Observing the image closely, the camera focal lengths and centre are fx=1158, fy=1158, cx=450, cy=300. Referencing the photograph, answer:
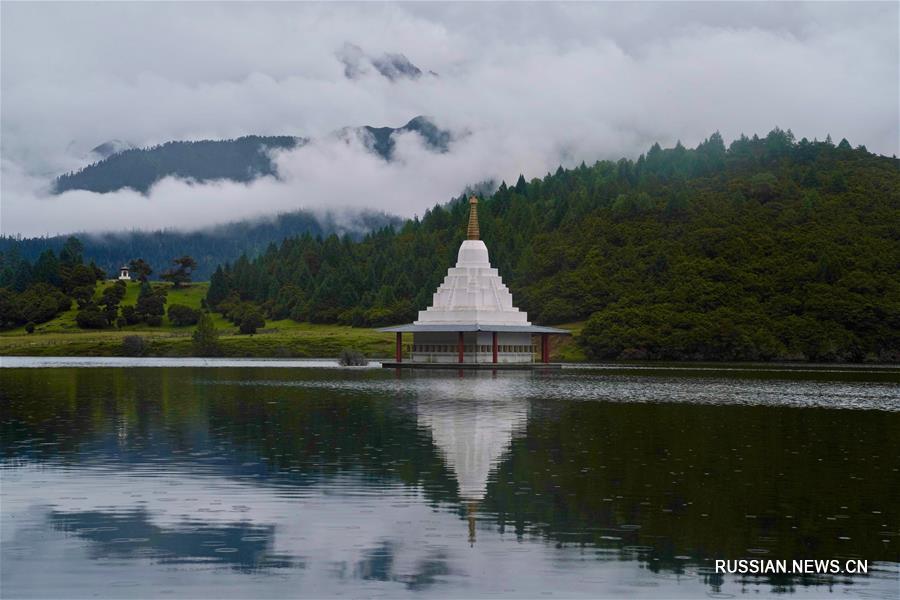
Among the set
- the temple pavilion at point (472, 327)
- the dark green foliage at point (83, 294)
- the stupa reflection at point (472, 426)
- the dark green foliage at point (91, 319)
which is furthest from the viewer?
the dark green foliage at point (83, 294)

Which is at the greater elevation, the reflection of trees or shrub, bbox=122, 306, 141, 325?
shrub, bbox=122, 306, 141, 325

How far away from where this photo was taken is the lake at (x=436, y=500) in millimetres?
16312

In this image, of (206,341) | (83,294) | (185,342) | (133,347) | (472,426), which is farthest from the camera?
(83,294)

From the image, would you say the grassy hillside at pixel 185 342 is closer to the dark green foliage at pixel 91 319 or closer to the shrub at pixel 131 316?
the dark green foliage at pixel 91 319

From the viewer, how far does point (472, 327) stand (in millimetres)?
90062

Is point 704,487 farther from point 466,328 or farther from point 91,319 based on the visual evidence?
point 91,319

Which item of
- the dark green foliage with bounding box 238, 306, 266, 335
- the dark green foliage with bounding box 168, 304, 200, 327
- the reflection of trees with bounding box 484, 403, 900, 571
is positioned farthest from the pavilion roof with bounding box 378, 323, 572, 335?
the dark green foliage with bounding box 168, 304, 200, 327

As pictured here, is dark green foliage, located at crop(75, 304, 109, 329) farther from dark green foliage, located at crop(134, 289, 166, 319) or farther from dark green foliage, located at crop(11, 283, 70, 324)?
dark green foliage, located at crop(11, 283, 70, 324)

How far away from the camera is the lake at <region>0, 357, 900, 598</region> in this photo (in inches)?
642

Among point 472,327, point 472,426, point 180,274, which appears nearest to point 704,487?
point 472,426

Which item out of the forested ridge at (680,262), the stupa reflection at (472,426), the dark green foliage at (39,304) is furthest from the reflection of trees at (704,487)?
the dark green foliage at (39,304)

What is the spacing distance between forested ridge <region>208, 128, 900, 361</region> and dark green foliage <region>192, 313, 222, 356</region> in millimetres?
27385

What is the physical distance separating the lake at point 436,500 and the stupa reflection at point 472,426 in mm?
156

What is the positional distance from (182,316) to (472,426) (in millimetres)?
125235
